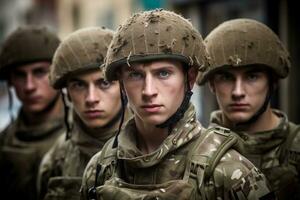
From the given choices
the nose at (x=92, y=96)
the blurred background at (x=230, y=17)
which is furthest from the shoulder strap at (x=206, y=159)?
the blurred background at (x=230, y=17)

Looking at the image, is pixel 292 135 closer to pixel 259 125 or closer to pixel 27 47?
pixel 259 125

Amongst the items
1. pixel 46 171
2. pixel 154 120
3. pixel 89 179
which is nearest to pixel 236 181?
pixel 154 120

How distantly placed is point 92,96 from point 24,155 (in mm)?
1744

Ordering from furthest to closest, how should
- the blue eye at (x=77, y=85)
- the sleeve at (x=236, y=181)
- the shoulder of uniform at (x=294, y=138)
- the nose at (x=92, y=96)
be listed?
the blue eye at (x=77, y=85), the nose at (x=92, y=96), the shoulder of uniform at (x=294, y=138), the sleeve at (x=236, y=181)

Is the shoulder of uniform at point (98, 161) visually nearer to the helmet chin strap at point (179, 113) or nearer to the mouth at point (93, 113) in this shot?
the helmet chin strap at point (179, 113)

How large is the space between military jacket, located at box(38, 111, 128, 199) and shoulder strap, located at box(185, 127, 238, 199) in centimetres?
148

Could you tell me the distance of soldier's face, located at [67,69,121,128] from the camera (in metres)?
4.79

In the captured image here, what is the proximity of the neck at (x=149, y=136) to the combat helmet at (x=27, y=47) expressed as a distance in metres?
2.65

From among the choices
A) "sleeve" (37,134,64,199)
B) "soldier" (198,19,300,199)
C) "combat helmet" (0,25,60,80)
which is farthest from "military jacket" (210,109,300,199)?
"combat helmet" (0,25,60,80)

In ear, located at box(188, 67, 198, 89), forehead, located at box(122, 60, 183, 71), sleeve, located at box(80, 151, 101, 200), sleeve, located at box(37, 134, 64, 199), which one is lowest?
sleeve, located at box(37, 134, 64, 199)

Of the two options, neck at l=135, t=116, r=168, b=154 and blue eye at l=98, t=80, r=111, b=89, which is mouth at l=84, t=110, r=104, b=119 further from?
neck at l=135, t=116, r=168, b=154

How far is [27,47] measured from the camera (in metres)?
6.26

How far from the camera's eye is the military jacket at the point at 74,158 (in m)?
4.82

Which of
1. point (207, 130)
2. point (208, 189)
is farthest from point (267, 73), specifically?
point (208, 189)
